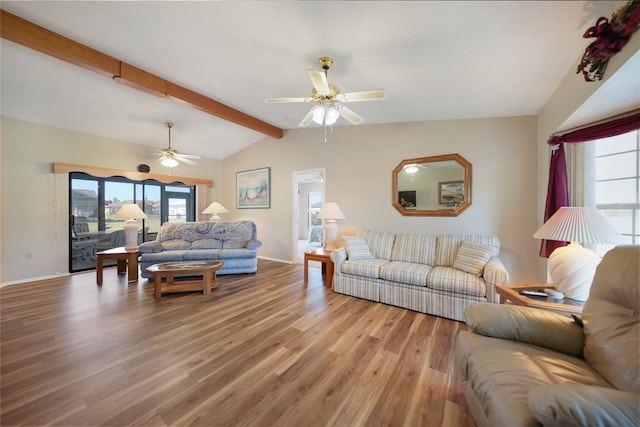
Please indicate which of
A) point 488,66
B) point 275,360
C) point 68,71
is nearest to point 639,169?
point 488,66

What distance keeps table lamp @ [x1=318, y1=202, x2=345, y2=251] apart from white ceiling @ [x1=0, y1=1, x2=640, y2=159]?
5.47 feet

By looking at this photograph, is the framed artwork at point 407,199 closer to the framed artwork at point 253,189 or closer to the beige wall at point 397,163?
the beige wall at point 397,163

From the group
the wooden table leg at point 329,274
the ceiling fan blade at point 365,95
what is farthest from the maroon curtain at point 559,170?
the wooden table leg at point 329,274

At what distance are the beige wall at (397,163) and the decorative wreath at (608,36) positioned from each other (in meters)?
1.76

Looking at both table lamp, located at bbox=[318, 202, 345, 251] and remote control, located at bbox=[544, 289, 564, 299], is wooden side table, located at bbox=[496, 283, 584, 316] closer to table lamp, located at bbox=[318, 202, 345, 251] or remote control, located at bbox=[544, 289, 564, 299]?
remote control, located at bbox=[544, 289, 564, 299]

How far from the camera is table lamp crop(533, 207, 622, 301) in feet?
5.36

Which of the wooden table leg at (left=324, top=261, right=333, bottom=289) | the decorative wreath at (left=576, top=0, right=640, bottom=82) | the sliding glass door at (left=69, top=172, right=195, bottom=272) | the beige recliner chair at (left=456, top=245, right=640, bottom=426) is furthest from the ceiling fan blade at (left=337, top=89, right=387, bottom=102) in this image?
the sliding glass door at (left=69, top=172, right=195, bottom=272)

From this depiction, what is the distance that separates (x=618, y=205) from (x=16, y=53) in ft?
20.4

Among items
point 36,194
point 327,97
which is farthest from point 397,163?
point 36,194

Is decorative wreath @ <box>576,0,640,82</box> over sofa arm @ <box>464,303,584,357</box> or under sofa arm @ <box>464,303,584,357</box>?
over

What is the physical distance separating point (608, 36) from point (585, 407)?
2.05 metres

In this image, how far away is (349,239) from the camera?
372 centimetres

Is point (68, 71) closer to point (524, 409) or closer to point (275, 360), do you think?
point (275, 360)

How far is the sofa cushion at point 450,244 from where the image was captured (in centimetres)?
316
